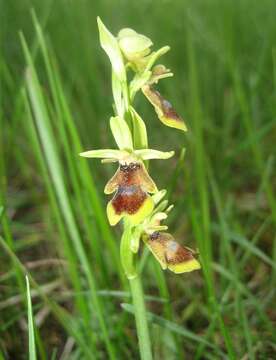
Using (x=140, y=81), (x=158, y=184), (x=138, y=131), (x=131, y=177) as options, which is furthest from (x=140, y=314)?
(x=158, y=184)

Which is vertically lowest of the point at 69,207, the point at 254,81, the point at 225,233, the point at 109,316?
the point at 109,316

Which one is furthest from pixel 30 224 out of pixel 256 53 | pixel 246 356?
pixel 256 53

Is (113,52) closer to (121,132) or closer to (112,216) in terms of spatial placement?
(121,132)

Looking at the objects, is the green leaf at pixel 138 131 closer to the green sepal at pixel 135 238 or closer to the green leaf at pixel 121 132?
the green leaf at pixel 121 132

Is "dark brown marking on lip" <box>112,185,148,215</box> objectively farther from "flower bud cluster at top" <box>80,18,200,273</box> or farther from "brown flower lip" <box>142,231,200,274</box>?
"brown flower lip" <box>142,231,200,274</box>

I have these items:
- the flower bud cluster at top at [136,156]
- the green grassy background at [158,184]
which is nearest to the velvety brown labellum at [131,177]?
the flower bud cluster at top at [136,156]

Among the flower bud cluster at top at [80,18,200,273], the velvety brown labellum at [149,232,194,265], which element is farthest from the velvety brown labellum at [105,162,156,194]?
the velvety brown labellum at [149,232,194,265]

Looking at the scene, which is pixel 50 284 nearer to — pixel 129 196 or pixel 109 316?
pixel 109 316
